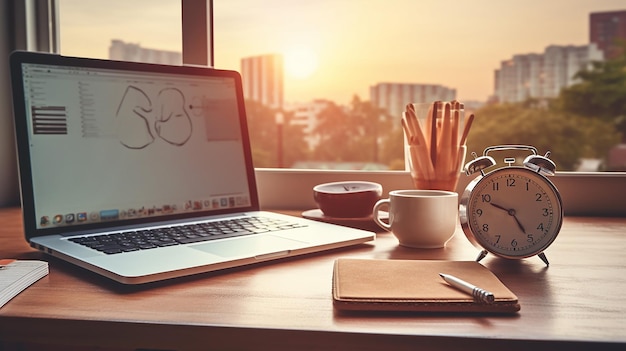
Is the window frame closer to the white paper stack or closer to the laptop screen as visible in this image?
the laptop screen

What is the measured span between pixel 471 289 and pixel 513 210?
0.24m

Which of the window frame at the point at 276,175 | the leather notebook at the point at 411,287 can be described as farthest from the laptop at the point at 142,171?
the window frame at the point at 276,175

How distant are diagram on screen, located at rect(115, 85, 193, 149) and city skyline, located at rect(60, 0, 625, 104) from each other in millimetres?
2006

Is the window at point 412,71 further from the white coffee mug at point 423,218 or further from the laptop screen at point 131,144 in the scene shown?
the white coffee mug at point 423,218

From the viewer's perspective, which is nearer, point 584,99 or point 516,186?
point 516,186

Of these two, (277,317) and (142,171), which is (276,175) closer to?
(142,171)

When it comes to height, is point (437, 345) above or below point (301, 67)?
below

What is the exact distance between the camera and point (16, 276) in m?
0.59

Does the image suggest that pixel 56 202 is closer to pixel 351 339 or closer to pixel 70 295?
pixel 70 295

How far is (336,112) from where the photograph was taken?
237 inches

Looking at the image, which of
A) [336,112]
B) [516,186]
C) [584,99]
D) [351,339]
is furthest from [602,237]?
[584,99]

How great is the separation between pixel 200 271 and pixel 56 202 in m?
0.34

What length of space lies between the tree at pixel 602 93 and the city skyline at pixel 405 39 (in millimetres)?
1271

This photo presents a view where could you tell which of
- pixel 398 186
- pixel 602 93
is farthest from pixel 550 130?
pixel 398 186
